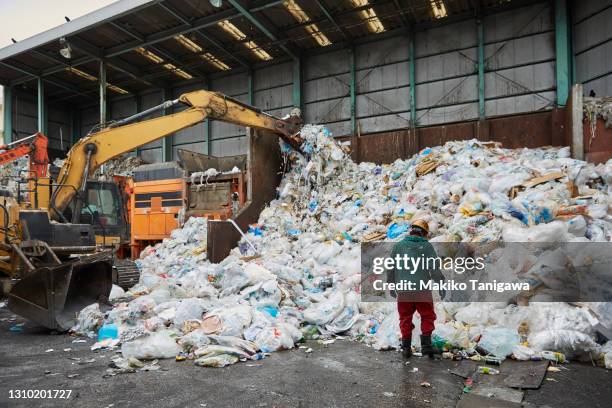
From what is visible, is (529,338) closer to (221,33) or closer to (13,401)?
(13,401)

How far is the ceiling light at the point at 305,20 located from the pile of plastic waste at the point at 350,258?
5.19 m

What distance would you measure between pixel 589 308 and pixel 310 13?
1148cm

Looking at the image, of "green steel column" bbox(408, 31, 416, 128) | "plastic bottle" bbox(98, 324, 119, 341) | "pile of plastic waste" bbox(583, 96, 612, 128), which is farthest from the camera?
"green steel column" bbox(408, 31, 416, 128)

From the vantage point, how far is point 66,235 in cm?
569

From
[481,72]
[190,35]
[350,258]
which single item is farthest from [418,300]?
[190,35]

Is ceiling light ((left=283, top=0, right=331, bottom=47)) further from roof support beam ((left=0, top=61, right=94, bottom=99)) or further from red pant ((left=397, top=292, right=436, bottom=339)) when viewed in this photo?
roof support beam ((left=0, top=61, right=94, bottom=99))

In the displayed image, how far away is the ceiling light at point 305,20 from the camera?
1209cm

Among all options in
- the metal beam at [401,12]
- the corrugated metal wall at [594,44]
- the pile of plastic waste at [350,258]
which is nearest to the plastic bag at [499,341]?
the pile of plastic waste at [350,258]

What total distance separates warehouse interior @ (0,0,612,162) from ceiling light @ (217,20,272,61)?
0.06m

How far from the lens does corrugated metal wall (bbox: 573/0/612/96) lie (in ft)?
32.5

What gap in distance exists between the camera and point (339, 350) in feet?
12.5

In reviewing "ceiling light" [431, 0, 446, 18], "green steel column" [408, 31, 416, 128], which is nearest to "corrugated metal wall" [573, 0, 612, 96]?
"ceiling light" [431, 0, 446, 18]

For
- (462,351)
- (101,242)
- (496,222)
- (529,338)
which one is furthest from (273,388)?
(101,242)

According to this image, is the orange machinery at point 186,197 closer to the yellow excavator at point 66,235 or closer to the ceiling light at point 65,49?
the yellow excavator at point 66,235
